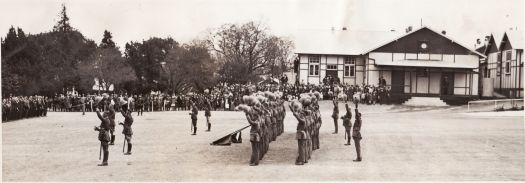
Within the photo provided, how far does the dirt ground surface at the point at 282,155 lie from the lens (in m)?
10.8

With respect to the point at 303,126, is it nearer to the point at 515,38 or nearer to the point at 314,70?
the point at 515,38

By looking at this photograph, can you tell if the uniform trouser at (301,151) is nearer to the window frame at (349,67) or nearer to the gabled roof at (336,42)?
the gabled roof at (336,42)

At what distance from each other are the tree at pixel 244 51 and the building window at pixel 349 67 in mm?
11235

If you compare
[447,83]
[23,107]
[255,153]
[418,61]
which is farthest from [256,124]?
[447,83]

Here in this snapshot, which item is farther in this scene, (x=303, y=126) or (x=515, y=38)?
(x=515, y=38)

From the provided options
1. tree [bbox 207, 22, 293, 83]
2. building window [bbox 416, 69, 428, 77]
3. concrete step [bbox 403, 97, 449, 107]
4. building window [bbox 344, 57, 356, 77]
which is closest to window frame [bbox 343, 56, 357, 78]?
building window [bbox 344, 57, 356, 77]

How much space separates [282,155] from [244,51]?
1046 centimetres

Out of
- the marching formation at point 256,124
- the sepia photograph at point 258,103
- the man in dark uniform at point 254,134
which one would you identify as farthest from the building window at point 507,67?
the man in dark uniform at point 254,134

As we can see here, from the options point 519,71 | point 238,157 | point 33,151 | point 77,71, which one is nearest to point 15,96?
point 77,71

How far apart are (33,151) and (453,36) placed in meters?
27.0

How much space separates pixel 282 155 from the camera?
13.9 meters

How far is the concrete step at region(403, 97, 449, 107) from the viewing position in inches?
1224

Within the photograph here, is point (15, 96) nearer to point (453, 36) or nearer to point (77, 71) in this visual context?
point (77, 71)

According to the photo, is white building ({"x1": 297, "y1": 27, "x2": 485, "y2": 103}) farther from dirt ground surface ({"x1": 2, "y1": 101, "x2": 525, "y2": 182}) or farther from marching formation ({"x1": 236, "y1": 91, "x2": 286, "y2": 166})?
marching formation ({"x1": 236, "y1": 91, "x2": 286, "y2": 166})
